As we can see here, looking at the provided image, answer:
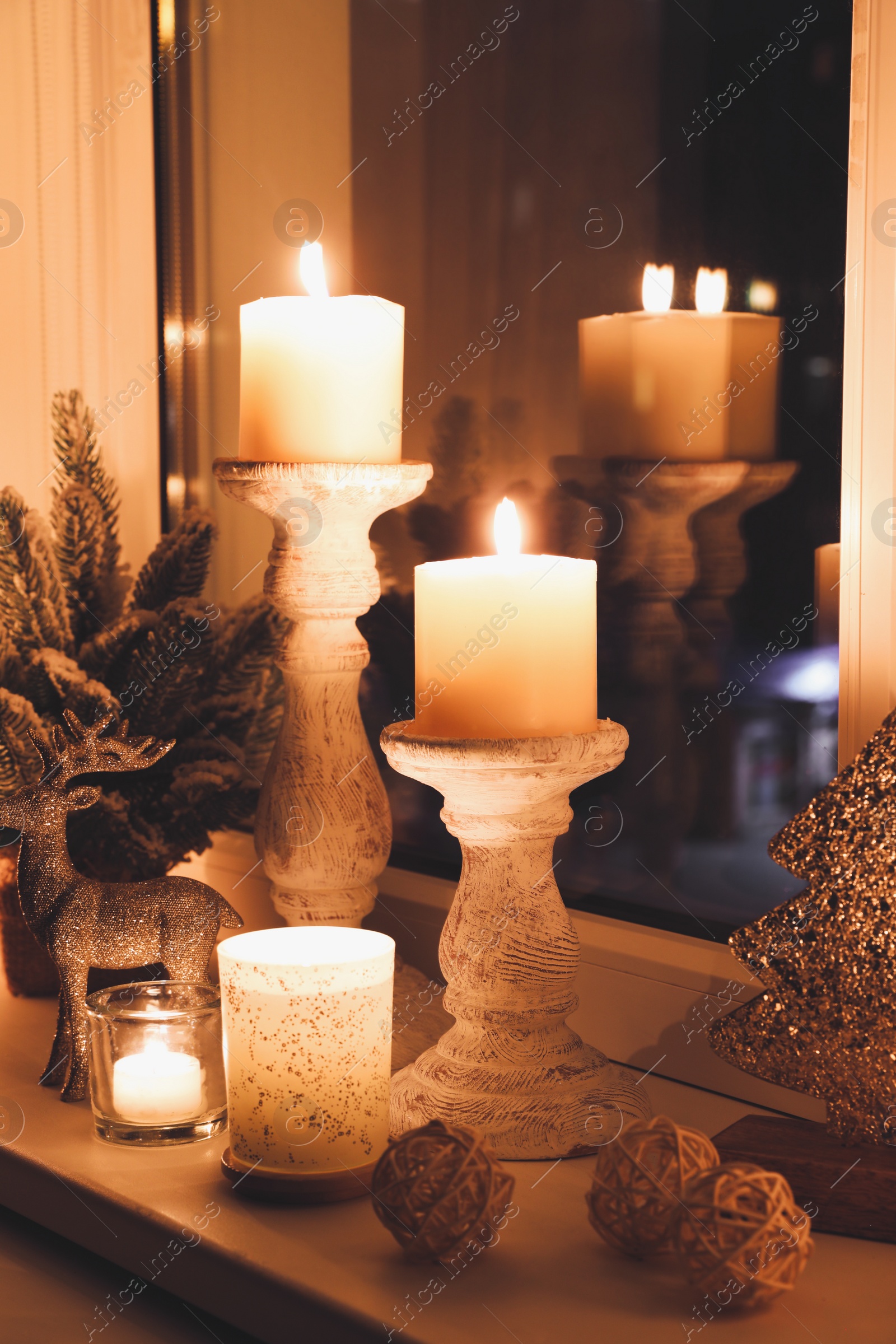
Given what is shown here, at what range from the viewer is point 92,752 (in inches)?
34.1

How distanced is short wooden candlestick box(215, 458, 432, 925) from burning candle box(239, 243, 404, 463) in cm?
3

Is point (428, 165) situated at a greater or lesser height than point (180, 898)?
greater

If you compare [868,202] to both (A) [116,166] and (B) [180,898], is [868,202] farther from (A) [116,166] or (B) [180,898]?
(A) [116,166]

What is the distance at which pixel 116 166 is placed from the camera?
1.31 meters

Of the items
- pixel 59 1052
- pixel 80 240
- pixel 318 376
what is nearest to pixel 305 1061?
pixel 59 1052

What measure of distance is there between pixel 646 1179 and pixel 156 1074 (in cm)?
32

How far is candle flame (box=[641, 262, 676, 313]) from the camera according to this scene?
2.96 feet

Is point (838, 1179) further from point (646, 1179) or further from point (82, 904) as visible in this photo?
point (82, 904)

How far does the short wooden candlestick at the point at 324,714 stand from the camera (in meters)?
0.87

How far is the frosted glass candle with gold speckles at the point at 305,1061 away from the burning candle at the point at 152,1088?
0.07 metres

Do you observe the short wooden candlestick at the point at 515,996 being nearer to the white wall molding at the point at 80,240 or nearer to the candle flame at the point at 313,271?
the candle flame at the point at 313,271

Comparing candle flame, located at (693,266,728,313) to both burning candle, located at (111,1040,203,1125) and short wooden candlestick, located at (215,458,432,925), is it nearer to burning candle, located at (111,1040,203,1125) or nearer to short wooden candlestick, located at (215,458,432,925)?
short wooden candlestick, located at (215,458,432,925)

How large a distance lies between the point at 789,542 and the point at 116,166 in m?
0.82

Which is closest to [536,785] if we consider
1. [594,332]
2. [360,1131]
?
[360,1131]
